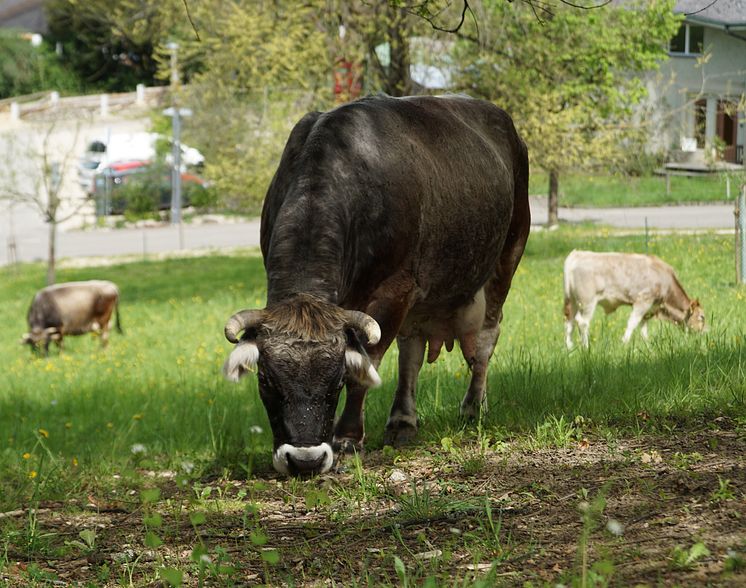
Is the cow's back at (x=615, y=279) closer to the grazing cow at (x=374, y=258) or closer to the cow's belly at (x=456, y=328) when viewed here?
the grazing cow at (x=374, y=258)

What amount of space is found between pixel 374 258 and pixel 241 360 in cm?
123

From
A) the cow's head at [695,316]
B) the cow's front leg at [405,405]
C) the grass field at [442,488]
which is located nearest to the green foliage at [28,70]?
the cow's head at [695,316]

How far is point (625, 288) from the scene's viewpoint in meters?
13.9

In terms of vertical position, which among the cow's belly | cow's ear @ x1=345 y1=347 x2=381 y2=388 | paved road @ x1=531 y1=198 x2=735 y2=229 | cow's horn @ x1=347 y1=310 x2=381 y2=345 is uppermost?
cow's horn @ x1=347 y1=310 x2=381 y2=345

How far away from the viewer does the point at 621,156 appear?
23.3 m

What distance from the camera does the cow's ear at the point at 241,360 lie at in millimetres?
5516

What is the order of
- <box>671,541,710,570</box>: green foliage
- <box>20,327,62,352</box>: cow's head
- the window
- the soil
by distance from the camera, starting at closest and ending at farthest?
<box>671,541,710,570</box>: green foliage, the soil, <box>20,327,62,352</box>: cow's head, the window

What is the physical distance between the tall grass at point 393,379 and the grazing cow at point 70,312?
1.44ft

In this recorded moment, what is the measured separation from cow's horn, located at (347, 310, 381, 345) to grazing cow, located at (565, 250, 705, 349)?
26.5 feet

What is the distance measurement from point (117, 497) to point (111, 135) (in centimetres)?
5061

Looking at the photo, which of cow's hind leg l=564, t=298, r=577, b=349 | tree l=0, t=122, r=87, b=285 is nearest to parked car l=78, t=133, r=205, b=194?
tree l=0, t=122, r=87, b=285

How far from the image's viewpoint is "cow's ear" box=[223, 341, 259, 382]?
18.1 ft

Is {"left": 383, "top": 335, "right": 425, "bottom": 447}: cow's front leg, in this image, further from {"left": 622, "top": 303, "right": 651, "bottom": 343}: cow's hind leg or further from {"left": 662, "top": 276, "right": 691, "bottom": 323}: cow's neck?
{"left": 662, "top": 276, "right": 691, "bottom": 323}: cow's neck

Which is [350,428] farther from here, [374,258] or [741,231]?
[741,231]
